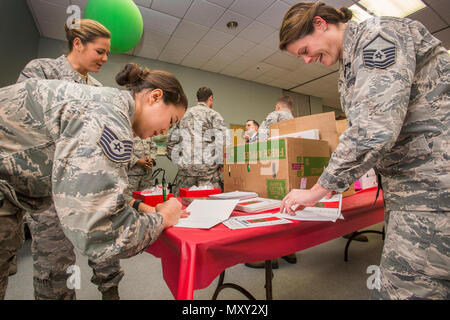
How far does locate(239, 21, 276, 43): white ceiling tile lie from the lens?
3.18 metres

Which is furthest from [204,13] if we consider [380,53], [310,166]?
[380,53]

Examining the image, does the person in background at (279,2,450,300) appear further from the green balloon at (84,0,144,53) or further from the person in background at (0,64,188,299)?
the green balloon at (84,0,144,53)

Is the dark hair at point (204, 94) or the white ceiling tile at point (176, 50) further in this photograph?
the white ceiling tile at point (176, 50)

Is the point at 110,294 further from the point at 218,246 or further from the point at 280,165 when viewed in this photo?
the point at 280,165

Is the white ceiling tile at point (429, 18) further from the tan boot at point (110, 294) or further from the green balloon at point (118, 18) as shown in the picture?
the tan boot at point (110, 294)

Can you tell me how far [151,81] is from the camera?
28.6 inches

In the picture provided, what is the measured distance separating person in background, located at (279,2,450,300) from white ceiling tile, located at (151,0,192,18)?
9.12ft

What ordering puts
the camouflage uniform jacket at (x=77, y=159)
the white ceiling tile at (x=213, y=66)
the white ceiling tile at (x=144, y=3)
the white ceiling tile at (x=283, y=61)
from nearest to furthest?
the camouflage uniform jacket at (x=77, y=159)
the white ceiling tile at (x=144, y=3)
the white ceiling tile at (x=283, y=61)
the white ceiling tile at (x=213, y=66)

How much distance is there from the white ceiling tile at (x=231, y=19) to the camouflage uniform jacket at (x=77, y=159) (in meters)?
3.00

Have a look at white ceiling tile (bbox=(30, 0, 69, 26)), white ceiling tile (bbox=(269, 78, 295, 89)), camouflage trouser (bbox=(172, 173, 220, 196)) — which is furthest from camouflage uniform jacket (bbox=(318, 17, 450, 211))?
white ceiling tile (bbox=(269, 78, 295, 89))

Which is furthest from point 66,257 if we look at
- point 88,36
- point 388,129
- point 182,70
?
point 182,70

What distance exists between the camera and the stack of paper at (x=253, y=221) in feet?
2.09

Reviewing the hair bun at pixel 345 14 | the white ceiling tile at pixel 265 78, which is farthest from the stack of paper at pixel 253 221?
the white ceiling tile at pixel 265 78

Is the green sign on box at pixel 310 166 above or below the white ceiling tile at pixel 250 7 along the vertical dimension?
below
